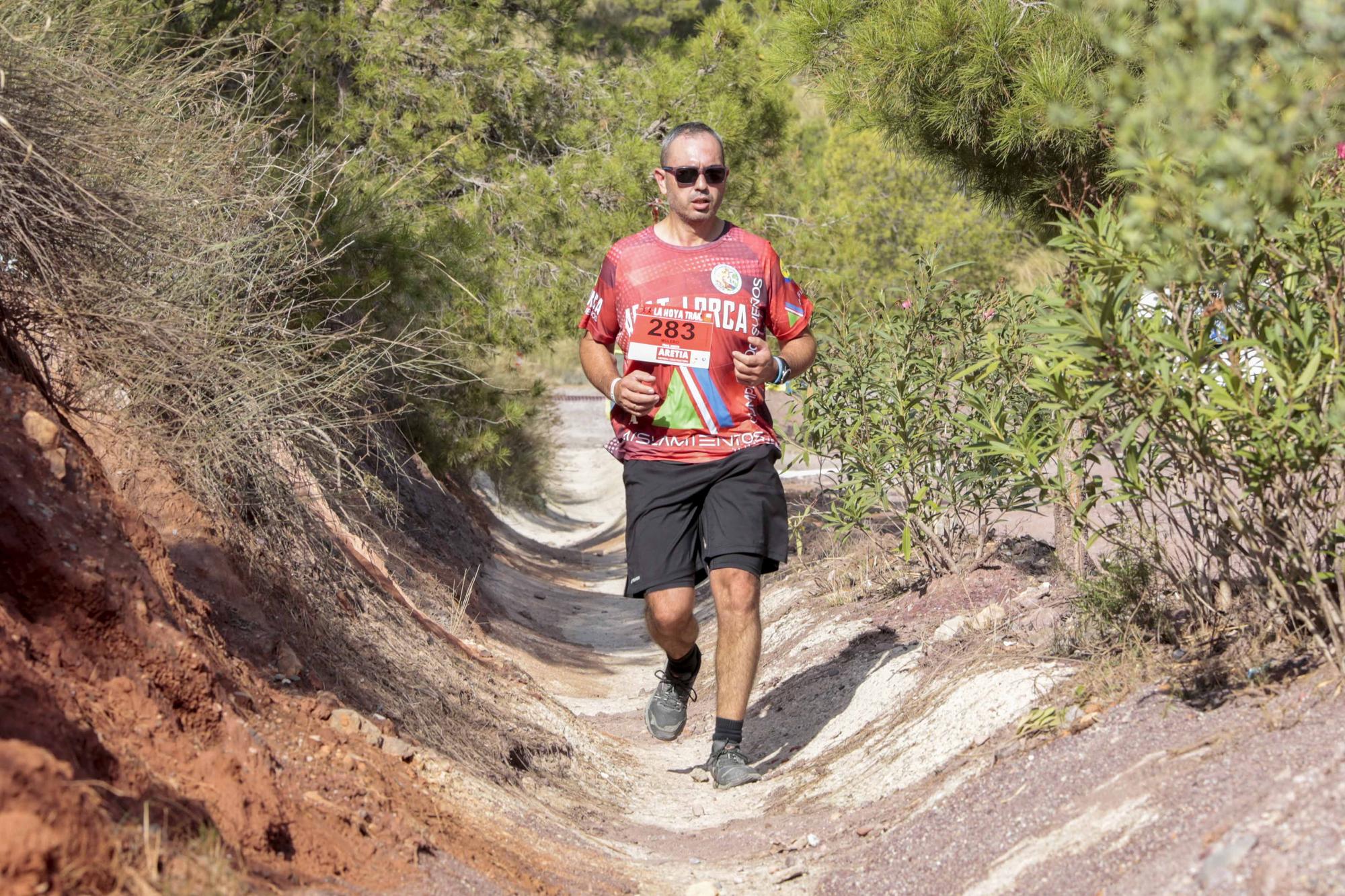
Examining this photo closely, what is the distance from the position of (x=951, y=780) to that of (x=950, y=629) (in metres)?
1.98

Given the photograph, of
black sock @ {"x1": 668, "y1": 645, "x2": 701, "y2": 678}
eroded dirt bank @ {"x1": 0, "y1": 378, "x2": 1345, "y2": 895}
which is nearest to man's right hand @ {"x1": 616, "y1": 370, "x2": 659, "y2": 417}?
black sock @ {"x1": 668, "y1": 645, "x2": 701, "y2": 678}

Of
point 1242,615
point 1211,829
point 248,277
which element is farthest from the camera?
point 248,277

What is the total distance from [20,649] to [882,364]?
4902mm

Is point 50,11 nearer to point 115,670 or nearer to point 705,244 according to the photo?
point 705,244

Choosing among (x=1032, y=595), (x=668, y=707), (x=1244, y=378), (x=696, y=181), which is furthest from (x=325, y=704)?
(x=1032, y=595)

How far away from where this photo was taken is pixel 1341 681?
351cm

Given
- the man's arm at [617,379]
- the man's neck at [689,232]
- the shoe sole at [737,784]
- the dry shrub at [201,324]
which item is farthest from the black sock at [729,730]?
the man's neck at [689,232]

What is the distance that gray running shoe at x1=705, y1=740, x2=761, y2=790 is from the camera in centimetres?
532

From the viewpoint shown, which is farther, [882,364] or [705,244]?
[882,364]

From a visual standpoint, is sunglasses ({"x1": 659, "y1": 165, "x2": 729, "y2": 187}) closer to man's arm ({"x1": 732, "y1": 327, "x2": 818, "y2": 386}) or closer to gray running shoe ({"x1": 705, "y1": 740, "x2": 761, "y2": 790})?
man's arm ({"x1": 732, "y1": 327, "x2": 818, "y2": 386})

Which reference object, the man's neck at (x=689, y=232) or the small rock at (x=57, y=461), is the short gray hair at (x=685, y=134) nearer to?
the man's neck at (x=689, y=232)

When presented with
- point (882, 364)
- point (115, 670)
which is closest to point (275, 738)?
point (115, 670)

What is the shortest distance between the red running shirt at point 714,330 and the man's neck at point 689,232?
0.13 ft

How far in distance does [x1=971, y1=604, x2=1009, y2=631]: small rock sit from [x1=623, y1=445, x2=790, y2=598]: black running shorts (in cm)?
121
